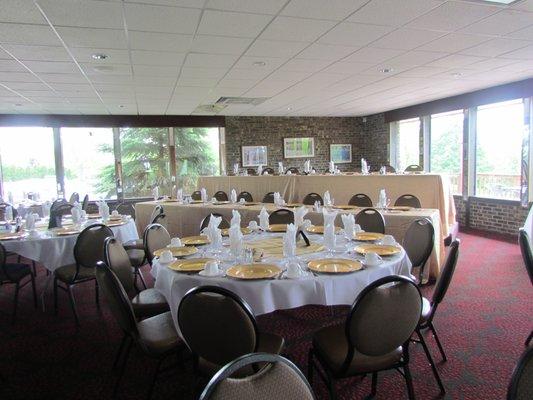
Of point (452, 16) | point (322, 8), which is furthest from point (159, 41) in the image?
point (452, 16)

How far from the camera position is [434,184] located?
239 inches

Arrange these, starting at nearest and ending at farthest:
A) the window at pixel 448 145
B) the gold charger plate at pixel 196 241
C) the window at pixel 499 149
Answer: the gold charger plate at pixel 196 241 → the window at pixel 499 149 → the window at pixel 448 145

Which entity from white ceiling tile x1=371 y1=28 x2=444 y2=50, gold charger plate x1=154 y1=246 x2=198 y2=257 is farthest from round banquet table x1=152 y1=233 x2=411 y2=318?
white ceiling tile x1=371 y1=28 x2=444 y2=50

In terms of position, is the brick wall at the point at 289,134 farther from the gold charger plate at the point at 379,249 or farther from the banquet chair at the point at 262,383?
the banquet chair at the point at 262,383

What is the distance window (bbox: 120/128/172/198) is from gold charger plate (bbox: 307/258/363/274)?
8.31 m

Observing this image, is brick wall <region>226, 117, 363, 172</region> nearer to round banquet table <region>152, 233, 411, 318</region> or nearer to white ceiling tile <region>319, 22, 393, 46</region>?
white ceiling tile <region>319, 22, 393, 46</region>

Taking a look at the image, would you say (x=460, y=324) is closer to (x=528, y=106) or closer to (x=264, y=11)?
(x=264, y=11)

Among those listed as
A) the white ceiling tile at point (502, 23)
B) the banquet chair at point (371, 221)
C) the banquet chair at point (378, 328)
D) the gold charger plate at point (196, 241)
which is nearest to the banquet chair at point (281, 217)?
the banquet chair at point (371, 221)

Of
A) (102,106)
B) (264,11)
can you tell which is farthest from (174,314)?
(102,106)

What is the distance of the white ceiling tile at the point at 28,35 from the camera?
3501 mm

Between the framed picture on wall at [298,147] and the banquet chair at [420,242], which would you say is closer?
the banquet chair at [420,242]

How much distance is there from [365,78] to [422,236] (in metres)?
3.60

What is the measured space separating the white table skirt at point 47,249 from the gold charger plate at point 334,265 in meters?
2.95

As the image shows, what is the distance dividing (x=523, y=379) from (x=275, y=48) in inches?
155
